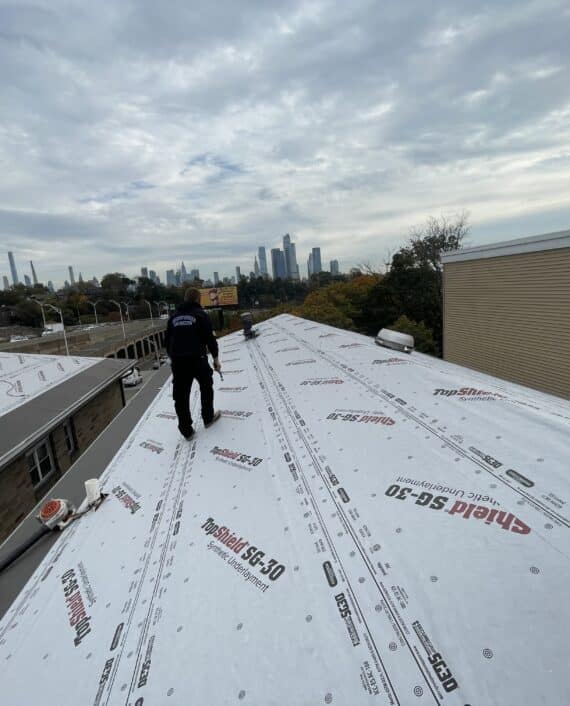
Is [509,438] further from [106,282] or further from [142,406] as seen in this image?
[106,282]

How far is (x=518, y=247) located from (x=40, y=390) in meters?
10.9

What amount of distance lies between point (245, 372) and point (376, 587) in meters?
4.24

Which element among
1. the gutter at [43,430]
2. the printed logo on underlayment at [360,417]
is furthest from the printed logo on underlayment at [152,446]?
the gutter at [43,430]

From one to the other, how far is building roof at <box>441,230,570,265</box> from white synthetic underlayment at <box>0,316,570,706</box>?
6787 millimetres

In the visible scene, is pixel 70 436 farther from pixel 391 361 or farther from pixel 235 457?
pixel 391 361

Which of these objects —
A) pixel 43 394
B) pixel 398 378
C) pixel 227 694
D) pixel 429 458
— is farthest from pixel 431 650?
pixel 43 394

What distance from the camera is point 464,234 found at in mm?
30891

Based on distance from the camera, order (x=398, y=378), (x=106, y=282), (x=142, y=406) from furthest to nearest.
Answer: (x=106, y=282) < (x=142, y=406) < (x=398, y=378)

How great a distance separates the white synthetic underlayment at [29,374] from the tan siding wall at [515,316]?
10.7 metres

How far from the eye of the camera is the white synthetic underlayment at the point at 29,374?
6.19 meters

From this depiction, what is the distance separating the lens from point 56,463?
675cm

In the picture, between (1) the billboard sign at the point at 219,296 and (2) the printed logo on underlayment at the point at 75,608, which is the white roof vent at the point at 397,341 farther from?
(1) the billboard sign at the point at 219,296

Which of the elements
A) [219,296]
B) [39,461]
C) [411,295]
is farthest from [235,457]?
[219,296]

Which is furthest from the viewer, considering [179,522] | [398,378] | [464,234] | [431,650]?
[464,234]
